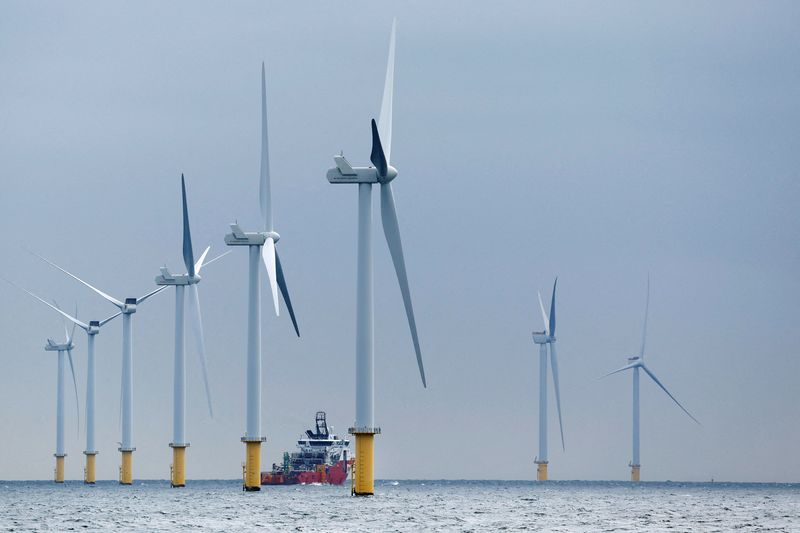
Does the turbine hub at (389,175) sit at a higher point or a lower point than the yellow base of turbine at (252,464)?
higher

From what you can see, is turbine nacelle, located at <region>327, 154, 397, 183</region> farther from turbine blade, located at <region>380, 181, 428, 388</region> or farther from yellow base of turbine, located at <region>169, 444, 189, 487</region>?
yellow base of turbine, located at <region>169, 444, 189, 487</region>

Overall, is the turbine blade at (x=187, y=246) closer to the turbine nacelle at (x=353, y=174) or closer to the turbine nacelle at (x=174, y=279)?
the turbine nacelle at (x=174, y=279)

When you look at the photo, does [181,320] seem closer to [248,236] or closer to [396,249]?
[248,236]

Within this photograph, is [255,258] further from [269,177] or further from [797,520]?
[797,520]

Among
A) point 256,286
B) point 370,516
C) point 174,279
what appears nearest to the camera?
point 370,516

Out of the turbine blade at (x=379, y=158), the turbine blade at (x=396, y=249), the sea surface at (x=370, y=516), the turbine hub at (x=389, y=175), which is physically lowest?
the sea surface at (x=370, y=516)

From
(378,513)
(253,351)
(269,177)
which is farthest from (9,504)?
(378,513)

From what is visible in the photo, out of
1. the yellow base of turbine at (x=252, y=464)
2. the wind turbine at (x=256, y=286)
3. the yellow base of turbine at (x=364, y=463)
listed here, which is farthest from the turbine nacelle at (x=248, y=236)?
the yellow base of turbine at (x=364, y=463)

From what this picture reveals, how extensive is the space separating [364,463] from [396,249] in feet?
56.6

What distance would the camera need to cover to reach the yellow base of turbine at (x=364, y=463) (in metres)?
121

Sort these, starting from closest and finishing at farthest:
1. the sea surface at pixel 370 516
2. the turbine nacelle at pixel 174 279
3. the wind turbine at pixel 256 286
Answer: the sea surface at pixel 370 516, the wind turbine at pixel 256 286, the turbine nacelle at pixel 174 279

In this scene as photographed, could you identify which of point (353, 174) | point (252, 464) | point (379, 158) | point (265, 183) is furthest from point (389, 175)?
point (252, 464)

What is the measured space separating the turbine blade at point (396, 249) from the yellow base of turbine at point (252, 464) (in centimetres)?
3802

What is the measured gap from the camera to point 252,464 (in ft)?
516
